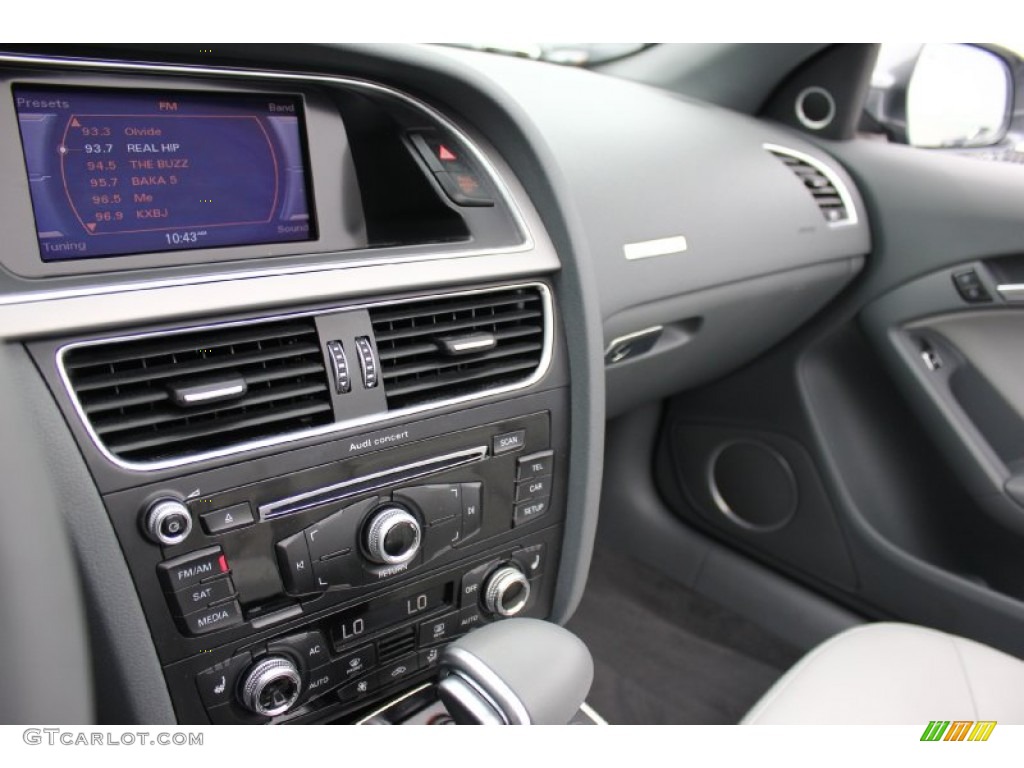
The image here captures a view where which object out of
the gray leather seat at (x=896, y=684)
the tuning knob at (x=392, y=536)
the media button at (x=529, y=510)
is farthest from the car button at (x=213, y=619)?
the gray leather seat at (x=896, y=684)

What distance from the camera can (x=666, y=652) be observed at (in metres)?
1.94

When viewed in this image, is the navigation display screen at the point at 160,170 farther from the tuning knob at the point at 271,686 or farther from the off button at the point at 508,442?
the tuning knob at the point at 271,686

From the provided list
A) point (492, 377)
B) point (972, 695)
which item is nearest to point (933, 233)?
point (972, 695)

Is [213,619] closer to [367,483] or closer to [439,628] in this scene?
[367,483]

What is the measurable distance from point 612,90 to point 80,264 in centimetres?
109

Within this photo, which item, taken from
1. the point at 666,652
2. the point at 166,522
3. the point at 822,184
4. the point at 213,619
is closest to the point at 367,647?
the point at 213,619

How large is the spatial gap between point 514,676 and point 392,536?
198 mm

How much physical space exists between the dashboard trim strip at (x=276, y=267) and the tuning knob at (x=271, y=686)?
0.40m

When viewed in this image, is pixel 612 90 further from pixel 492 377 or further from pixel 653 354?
pixel 492 377

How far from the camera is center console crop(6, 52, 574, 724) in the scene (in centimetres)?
77

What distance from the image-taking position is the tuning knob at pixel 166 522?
2.58 ft

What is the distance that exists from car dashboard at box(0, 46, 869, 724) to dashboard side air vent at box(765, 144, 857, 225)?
86 cm

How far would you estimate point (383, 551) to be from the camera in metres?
0.92
